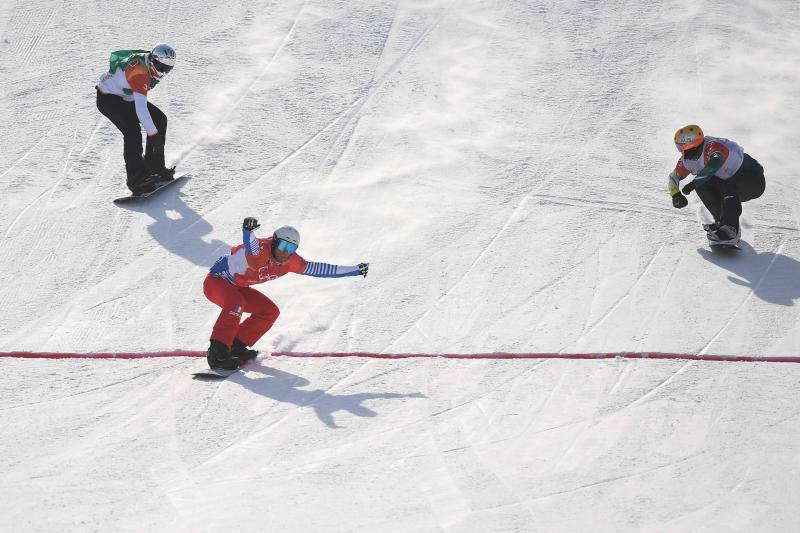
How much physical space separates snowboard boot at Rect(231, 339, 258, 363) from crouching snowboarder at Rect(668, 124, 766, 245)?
14.3ft

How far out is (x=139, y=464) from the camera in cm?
745

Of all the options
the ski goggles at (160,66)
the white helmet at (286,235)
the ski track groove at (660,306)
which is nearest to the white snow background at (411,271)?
the ski track groove at (660,306)

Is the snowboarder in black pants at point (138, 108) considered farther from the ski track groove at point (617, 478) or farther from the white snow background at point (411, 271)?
the ski track groove at point (617, 478)

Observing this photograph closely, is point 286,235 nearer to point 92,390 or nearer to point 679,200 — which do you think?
point 92,390

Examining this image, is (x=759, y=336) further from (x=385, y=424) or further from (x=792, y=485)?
(x=385, y=424)

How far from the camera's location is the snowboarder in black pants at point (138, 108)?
34.2 ft

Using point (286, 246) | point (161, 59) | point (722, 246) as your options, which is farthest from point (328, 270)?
point (722, 246)

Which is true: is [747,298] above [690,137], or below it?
below

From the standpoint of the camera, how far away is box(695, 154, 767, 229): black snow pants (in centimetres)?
998

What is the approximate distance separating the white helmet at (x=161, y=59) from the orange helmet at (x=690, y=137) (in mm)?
5152

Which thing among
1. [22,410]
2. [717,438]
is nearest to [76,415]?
[22,410]

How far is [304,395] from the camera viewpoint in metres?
8.32

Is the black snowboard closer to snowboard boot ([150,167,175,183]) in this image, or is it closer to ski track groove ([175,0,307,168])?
snowboard boot ([150,167,175,183])

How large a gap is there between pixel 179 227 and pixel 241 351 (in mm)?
2475
